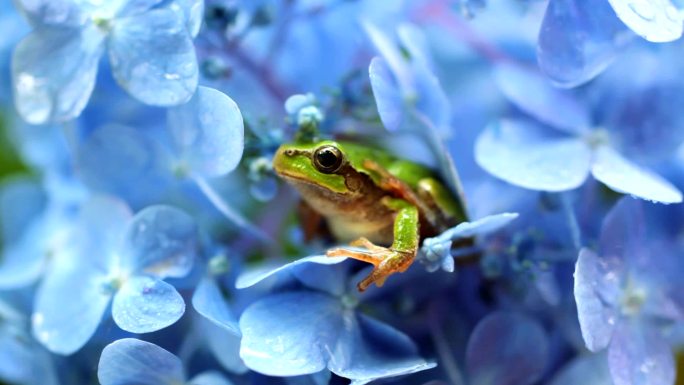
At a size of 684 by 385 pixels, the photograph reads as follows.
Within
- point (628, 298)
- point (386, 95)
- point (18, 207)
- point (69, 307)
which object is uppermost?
point (386, 95)

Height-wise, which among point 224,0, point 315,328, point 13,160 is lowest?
point 13,160

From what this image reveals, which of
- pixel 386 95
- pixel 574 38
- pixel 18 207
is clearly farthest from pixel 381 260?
pixel 18 207

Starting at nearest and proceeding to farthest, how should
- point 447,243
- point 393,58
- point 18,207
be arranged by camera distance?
point 447,243 → point 393,58 → point 18,207

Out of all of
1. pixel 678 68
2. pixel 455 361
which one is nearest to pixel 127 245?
pixel 455 361

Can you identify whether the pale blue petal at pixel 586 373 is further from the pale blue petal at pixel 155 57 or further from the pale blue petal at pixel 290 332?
the pale blue petal at pixel 155 57

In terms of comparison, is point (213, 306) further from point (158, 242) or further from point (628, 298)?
point (628, 298)

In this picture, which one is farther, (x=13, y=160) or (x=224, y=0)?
(x=13, y=160)

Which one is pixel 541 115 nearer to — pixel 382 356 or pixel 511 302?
pixel 511 302
